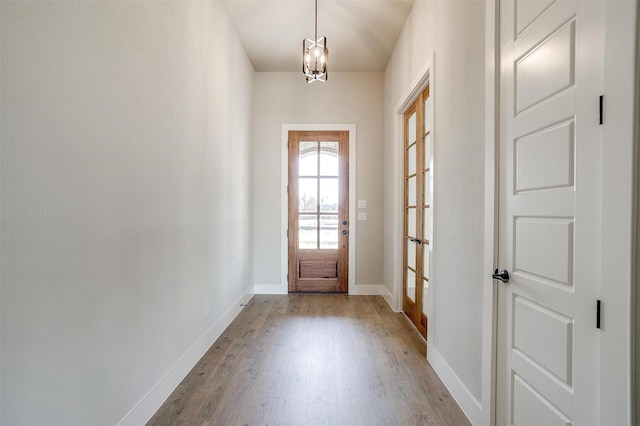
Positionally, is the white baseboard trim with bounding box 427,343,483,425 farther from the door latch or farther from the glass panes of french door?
the glass panes of french door

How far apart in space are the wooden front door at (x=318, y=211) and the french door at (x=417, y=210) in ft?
3.43

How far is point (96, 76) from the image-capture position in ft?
4.32

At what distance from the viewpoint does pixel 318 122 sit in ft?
14.2

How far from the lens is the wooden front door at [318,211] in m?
4.35

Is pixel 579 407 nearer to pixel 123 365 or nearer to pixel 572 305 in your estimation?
pixel 572 305

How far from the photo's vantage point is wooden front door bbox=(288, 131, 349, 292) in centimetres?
435

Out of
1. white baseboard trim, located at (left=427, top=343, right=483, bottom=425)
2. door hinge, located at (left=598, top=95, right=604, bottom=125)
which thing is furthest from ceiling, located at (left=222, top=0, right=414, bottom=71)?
white baseboard trim, located at (left=427, top=343, right=483, bottom=425)

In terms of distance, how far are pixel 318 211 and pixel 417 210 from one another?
165cm

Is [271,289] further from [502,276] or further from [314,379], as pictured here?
[502,276]

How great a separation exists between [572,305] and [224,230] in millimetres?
2746

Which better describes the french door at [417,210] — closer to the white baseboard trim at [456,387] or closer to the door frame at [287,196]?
the white baseboard trim at [456,387]

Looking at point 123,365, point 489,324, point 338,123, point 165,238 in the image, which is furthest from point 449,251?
point 338,123

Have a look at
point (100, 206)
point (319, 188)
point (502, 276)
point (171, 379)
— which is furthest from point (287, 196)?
point (502, 276)

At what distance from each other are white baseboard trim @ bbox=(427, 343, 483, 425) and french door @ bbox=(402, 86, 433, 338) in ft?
1.65
